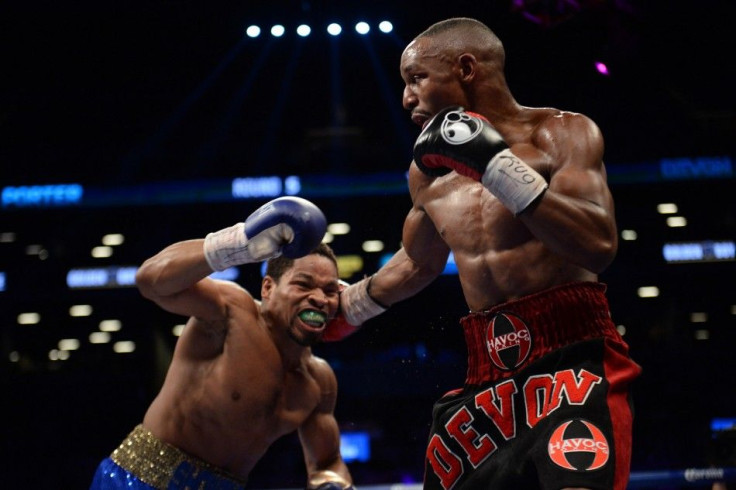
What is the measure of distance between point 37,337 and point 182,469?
5.56 m

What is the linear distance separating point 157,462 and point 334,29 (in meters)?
4.43

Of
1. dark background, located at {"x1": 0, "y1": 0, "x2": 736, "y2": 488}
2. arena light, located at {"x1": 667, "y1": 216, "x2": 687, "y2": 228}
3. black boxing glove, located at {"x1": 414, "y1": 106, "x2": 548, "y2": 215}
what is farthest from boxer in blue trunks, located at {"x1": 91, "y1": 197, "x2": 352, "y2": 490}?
arena light, located at {"x1": 667, "y1": 216, "x2": 687, "y2": 228}

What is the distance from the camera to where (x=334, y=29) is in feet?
20.8

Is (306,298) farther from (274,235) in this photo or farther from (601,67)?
(601,67)

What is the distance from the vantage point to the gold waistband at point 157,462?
254 centimetres

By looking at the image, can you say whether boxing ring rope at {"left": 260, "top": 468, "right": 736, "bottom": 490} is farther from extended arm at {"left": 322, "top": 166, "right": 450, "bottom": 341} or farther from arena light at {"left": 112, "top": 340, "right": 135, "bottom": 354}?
arena light at {"left": 112, "top": 340, "right": 135, "bottom": 354}

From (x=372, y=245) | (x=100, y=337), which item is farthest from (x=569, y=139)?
(x=100, y=337)

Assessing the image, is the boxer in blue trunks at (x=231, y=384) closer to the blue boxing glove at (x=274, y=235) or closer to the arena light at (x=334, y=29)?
the blue boxing glove at (x=274, y=235)

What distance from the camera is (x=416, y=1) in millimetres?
5859

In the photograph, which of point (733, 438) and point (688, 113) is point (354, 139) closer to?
point (688, 113)

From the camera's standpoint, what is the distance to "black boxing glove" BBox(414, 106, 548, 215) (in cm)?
175

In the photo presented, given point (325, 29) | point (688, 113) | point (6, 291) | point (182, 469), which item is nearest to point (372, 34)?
point (325, 29)

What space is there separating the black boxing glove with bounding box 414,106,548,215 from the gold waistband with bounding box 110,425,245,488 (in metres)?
1.25

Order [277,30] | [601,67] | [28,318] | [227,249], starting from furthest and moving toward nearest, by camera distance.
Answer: [28,318] → [277,30] → [601,67] → [227,249]
